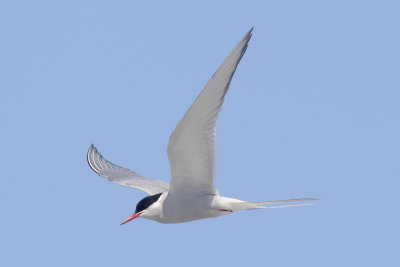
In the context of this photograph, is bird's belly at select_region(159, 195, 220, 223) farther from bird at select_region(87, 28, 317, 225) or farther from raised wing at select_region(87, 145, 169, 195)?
raised wing at select_region(87, 145, 169, 195)

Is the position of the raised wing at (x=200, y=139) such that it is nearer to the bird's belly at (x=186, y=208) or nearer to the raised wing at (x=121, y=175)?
the bird's belly at (x=186, y=208)

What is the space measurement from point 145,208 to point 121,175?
258cm

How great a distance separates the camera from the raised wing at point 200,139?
7.23 metres

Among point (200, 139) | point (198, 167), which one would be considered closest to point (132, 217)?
point (198, 167)

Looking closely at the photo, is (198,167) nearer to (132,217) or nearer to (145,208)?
(145,208)

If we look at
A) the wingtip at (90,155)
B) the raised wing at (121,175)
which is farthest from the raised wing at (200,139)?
the wingtip at (90,155)

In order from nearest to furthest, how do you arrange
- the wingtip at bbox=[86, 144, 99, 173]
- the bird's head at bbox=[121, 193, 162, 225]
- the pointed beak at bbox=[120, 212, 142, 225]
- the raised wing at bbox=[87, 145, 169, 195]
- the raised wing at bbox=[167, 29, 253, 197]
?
1. the raised wing at bbox=[167, 29, 253, 197]
2. the bird's head at bbox=[121, 193, 162, 225]
3. the pointed beak at bbox=[120, 212, 142, 225]
4. the raised wing at bbox=[87, 145, 169, 195]
5. the wingtip at bbox=[86, 144, 99, 173]

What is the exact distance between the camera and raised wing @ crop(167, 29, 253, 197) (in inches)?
285

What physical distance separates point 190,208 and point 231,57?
2.30m

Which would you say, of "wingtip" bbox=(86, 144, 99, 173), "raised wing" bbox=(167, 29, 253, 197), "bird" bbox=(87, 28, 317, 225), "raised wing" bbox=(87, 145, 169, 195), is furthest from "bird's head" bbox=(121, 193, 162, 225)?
"wingtip" bbox=(86, 144, 99, 173)

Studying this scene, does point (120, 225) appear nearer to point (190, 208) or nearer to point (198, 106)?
point (190, 208)

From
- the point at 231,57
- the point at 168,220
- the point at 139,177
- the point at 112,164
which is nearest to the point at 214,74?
the point at 231,57

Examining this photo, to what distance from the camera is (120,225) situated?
8.90 meters

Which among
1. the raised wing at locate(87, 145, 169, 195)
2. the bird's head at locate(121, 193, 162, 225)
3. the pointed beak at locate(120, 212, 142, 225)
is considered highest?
the raised wing at locate(87, 145, 169, 195)
